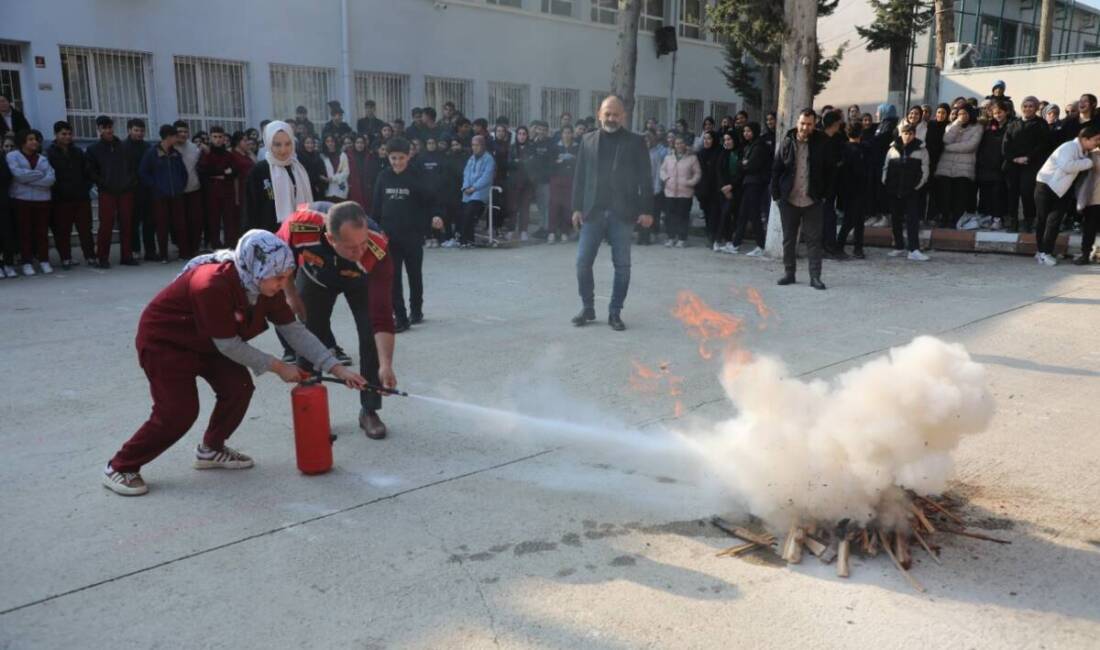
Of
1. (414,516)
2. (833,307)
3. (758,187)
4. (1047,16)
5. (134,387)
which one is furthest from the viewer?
(1047,16)

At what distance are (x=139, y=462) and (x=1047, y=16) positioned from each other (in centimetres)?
2448

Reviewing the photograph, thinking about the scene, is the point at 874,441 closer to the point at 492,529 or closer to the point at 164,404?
the point at 492,529

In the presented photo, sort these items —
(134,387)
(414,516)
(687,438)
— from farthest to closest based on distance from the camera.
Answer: (134,387) → (687,438) → (414,516)

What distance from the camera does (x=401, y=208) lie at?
23.9ft

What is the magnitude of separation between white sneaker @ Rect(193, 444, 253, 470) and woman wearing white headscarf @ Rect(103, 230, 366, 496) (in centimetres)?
10

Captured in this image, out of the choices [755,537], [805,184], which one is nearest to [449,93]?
[805,184]

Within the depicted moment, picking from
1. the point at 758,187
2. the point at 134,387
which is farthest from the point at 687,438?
the point at 758,187

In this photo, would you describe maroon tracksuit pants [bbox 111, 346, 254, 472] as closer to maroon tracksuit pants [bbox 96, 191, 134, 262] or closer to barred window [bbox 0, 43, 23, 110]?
maroon tracksuit pants [bbox 96, 191, 134, 262]

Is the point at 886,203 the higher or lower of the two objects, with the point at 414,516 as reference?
higher

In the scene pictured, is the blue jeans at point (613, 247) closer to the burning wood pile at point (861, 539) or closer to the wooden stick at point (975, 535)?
the burning wood pile at point (861, 539)

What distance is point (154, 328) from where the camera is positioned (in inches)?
164

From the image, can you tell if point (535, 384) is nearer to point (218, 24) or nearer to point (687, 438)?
point (687, 438)

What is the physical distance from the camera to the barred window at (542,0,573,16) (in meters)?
22.3

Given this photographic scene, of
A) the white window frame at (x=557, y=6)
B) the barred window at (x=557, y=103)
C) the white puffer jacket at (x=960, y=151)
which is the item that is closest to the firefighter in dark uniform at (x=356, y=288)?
the white puffer jacket at (x=960, y=151)
